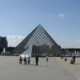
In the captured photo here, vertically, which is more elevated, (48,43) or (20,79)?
(48,43)

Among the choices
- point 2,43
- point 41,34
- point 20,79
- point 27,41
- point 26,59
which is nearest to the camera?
point 20,79

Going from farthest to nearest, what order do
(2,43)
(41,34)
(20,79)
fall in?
(2,43)
(41,34)
(20,79)

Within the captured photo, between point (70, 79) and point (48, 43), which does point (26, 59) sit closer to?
point (70, 79)

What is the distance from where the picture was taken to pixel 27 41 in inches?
4144

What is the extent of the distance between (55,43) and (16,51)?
46.4 feet

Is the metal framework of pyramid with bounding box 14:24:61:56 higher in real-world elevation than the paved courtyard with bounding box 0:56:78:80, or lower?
higher

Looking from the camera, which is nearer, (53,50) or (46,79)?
(46,79)

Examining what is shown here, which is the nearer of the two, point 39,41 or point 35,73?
point 35,73

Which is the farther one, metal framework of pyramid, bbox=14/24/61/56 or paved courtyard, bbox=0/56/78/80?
metal framework of pyramid, bbox=14/24/61/56

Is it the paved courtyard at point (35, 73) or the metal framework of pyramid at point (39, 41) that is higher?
the metal framework of pyramid at point (39, 41)

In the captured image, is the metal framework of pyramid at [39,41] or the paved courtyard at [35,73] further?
the metal framework of pyramid at [39,41]

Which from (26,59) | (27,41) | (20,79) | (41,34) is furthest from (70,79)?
(41,34)

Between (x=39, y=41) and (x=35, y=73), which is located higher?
(x=39, y=41)

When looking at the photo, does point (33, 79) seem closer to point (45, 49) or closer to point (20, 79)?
point (20, 79)
